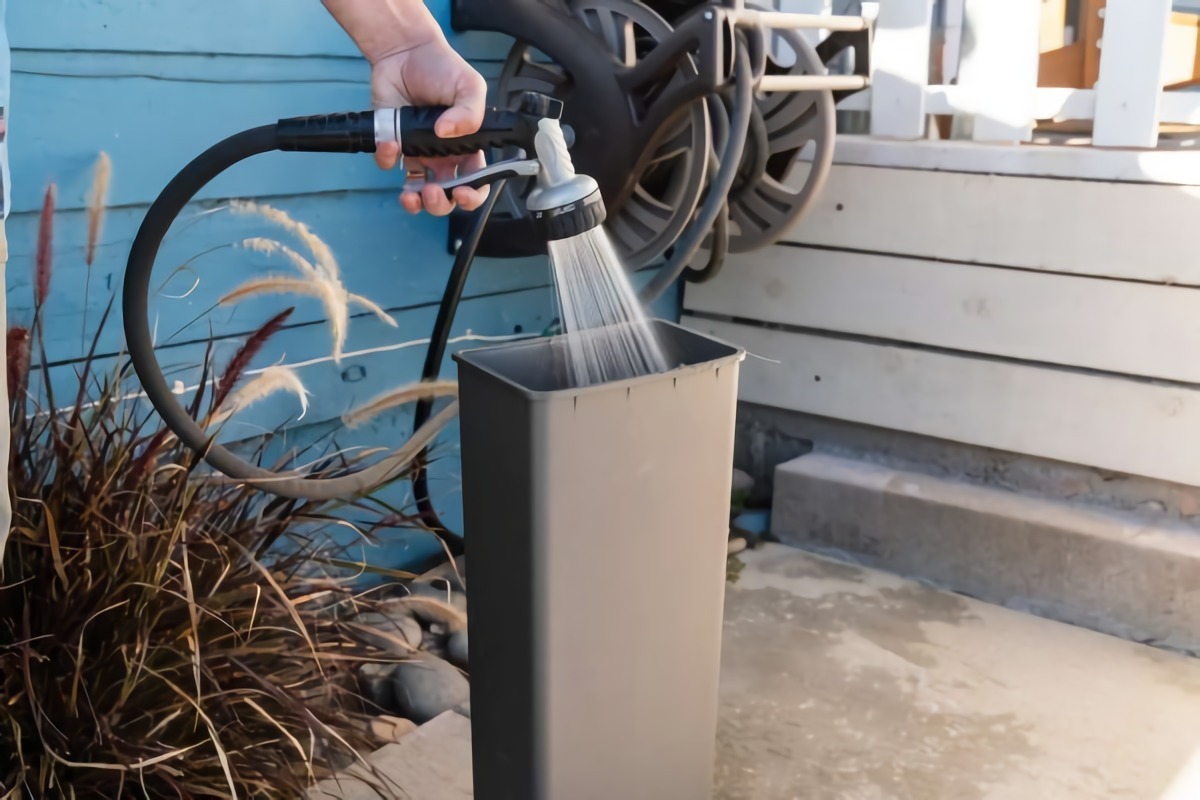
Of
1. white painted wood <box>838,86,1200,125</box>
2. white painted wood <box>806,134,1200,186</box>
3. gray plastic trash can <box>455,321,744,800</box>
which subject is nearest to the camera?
gray plastic trash can <box>455,321,744,800</box>

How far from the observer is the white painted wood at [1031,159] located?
1.80 meters

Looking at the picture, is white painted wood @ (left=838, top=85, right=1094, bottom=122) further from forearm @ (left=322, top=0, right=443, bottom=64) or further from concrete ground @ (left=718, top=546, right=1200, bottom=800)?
forearm @ (left=322, top=0, right=443, bottom=64)

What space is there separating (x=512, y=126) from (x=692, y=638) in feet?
1.59

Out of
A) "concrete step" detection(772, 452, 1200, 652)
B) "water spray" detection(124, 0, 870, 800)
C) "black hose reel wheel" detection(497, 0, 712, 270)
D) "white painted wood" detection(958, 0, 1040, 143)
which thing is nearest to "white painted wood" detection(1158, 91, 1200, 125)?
"white painted wood" detection(958, 0, 1040, 143)

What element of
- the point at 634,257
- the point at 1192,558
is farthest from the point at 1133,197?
the point at 634,257

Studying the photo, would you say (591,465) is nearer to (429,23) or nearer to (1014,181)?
(429,23)

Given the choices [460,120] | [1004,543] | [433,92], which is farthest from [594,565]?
[1004,543]

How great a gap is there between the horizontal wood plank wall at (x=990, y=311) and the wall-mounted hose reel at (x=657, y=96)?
0.91ft

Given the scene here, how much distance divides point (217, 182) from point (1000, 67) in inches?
55.2

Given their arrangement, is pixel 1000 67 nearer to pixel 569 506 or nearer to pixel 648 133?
pixel 648 133

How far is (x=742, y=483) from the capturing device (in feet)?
7.70

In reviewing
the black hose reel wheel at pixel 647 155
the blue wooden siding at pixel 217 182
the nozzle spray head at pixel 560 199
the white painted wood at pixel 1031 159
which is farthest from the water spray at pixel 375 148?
the white painted wood at pixel 1031 159

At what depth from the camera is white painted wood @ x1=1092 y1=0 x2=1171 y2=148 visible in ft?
6.06

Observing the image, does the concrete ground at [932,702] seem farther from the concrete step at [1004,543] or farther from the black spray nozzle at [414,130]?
the black spray nozzle at [414,130]
